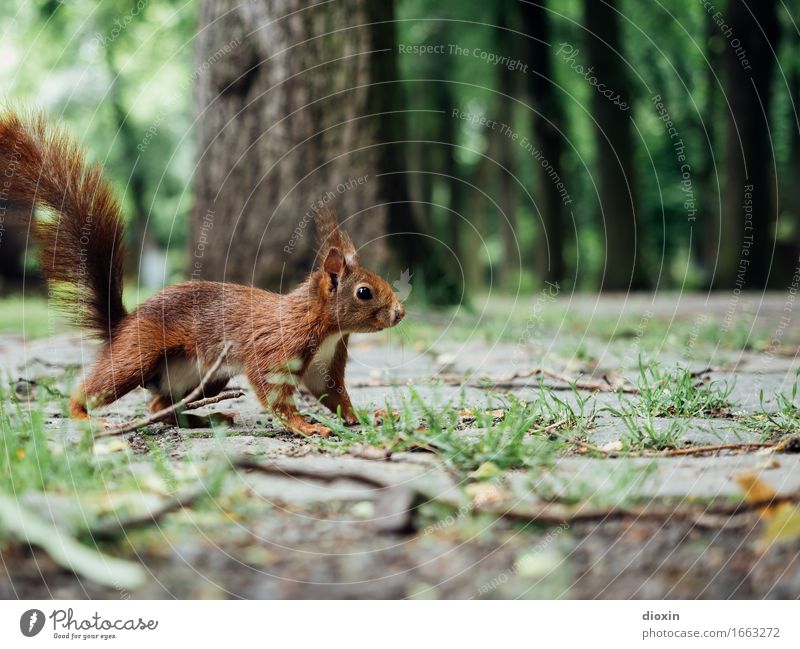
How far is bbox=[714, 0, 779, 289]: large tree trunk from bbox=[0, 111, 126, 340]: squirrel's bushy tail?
30.3 feet

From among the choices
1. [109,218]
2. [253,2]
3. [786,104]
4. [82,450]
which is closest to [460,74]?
[786,104]

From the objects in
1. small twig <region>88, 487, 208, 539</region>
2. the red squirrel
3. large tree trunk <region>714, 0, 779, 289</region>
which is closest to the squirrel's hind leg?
A: the red squirrel

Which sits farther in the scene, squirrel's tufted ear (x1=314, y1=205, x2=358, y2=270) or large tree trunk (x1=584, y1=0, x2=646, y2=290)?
large tree trunk (x1=584, y1=0, x2=646, y2=290)

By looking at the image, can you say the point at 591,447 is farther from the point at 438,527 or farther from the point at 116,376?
the point at 116,376

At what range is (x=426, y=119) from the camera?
17.1 m

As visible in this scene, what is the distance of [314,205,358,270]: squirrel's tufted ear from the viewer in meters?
2.72

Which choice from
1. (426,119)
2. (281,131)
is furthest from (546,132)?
(281,131)

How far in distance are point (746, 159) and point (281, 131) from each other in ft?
26.6

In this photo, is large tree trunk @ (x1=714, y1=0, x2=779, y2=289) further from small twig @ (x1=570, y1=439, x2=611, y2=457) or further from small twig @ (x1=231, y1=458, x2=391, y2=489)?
small twig @ (x1=231, y1=458, x2=391, y2=489)

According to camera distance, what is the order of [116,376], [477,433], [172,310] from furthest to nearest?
[172,310] < [116,376] < [477,433]

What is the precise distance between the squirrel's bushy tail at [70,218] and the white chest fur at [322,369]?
761 millimetres

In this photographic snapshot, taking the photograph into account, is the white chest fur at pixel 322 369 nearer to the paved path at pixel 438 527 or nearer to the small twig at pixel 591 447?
the paved path at pixel 438 527
